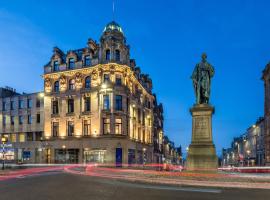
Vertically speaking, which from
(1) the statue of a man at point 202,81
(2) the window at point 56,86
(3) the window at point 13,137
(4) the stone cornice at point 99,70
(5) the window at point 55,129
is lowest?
(3) the window at point 13,137

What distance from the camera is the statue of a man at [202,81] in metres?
19.4

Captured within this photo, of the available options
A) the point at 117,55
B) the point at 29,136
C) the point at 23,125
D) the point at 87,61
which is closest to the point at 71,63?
the point at 87,61

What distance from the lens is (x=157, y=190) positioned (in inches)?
483

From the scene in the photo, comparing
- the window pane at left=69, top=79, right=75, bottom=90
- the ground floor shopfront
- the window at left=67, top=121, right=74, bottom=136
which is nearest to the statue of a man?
the ground floor shopfront

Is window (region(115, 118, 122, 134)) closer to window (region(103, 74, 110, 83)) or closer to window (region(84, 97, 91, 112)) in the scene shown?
window (region(84, 97, 91, 112))

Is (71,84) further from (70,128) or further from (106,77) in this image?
(70,128)

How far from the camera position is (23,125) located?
63.8 meters

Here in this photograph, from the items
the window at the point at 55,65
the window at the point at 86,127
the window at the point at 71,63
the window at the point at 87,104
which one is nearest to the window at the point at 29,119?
the window at the point at 55,65

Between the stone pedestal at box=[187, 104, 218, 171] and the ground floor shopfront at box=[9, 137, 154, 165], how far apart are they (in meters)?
35.1

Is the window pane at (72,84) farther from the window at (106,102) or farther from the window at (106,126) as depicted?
the window at (106,126)

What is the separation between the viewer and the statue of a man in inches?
764

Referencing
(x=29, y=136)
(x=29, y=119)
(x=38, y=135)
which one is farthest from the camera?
(x=29, y=119)

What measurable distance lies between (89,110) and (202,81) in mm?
38275

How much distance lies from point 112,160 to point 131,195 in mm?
41292
